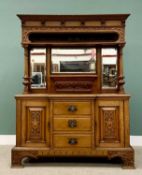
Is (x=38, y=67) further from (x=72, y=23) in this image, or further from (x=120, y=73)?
→ (x=120, y=73)

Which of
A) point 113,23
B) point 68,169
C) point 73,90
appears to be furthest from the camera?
point 73,90

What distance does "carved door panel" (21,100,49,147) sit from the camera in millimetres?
3027

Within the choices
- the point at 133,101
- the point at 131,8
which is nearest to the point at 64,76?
the point at 133,101

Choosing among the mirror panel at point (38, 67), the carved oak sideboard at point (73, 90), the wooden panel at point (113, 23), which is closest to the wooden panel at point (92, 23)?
the carved oak sideboard at point (73, 90)

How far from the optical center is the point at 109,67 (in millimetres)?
3369

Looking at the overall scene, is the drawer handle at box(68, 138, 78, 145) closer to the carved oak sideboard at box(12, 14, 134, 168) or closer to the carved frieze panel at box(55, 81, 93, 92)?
the carved oak sideboard at box(12, 14, 134, 168)

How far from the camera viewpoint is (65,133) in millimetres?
3016

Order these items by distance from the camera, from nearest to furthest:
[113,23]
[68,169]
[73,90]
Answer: [68,169] → [113,23] → [73,90]

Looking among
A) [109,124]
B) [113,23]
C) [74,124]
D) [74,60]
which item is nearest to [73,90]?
[74,60]

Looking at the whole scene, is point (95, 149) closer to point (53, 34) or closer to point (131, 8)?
point (53, 34)

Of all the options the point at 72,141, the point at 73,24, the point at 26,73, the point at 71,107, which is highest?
the point at 73,24

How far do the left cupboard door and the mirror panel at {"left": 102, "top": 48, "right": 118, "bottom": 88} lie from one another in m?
0.82

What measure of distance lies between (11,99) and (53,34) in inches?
45.2

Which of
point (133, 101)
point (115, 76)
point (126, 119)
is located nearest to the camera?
point (126, 119)
